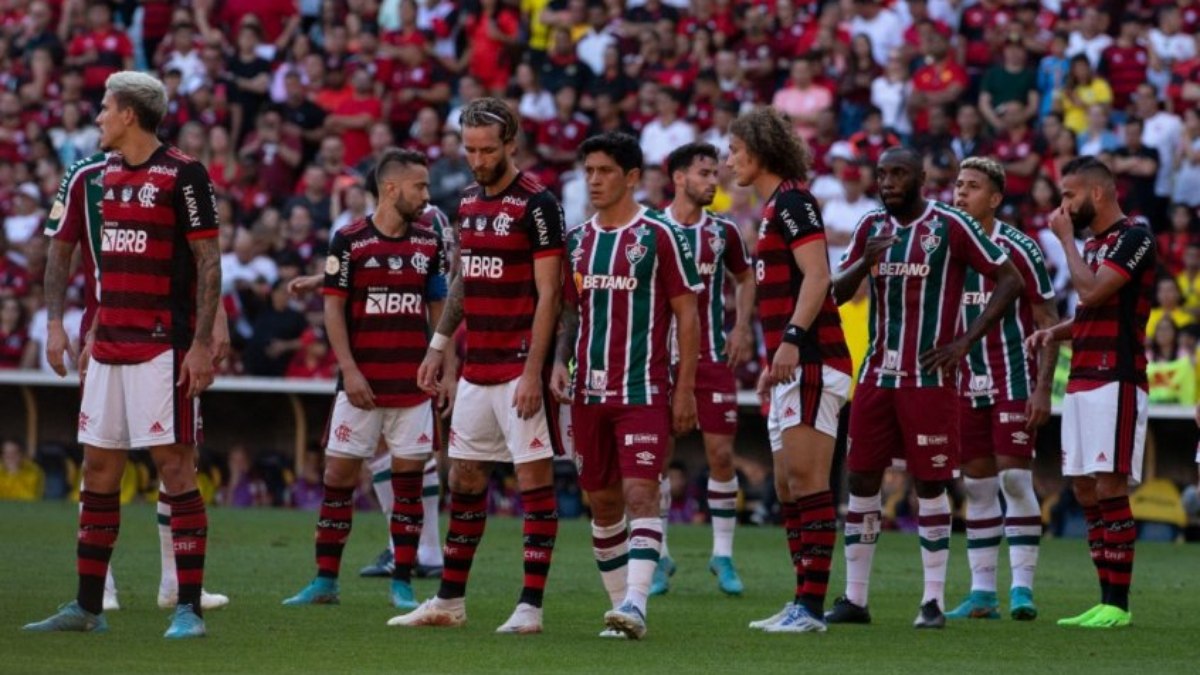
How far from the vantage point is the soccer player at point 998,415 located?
1165 centimetres

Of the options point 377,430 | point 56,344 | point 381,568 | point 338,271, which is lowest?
point 381,568

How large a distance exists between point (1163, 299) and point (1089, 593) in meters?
7.20

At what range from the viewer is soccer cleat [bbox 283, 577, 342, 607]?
11594mm

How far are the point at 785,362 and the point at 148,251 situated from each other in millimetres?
3013

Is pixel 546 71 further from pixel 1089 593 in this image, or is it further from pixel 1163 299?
pixel 1089 593

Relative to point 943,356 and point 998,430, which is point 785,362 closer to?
point 943,356

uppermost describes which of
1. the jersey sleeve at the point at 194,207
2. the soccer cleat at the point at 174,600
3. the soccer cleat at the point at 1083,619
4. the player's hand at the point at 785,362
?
the jersey sleeve at the point at 194,207

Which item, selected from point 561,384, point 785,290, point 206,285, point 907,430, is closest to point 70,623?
point 206,285

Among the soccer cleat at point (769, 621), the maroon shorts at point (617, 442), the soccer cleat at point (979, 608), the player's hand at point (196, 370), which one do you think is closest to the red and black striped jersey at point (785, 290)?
the maroon shorts at point (617, 442)

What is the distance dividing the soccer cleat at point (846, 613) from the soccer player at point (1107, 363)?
1121 millimetres

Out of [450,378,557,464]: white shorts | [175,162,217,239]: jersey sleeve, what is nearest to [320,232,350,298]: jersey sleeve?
[450,378,557,464]: white shorts

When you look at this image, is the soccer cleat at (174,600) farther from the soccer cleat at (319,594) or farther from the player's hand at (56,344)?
the player's hand at (56,344)

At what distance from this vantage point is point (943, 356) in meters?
10.9

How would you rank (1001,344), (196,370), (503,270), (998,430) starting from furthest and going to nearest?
(1001,344) < (998,430) < (503,270) < (196,370)
